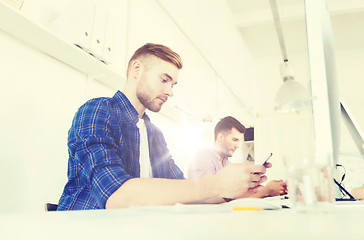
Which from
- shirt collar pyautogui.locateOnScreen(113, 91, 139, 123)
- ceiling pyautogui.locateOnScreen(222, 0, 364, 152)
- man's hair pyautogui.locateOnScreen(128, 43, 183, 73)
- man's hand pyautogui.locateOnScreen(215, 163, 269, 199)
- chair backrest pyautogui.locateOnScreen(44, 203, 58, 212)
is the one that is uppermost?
ceiling pyautogui.locateOnScreen(222, 0, 364, 152)

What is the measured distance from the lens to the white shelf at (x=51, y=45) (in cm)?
105

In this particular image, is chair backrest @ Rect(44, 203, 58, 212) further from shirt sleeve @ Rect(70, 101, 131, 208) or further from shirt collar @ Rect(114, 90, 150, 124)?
shirt collar @ Rect(114, 90, 150, 124)

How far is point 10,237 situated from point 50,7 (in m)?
1.32

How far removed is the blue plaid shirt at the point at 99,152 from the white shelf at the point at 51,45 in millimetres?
242

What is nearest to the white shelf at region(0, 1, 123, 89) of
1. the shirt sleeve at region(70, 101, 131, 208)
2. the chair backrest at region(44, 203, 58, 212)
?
the shirt sleeve at region(70, 101, 131, 208)

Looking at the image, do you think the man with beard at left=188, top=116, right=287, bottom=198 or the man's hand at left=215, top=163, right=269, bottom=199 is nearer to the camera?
the man's hand at left=215, top=163, right=269, bottom=199

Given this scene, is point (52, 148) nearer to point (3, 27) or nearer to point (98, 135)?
point (98, 135)

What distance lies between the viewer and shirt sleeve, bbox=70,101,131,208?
2.80ft

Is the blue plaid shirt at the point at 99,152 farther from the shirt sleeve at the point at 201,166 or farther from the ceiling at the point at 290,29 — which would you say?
the ceiling at the point at 290,29

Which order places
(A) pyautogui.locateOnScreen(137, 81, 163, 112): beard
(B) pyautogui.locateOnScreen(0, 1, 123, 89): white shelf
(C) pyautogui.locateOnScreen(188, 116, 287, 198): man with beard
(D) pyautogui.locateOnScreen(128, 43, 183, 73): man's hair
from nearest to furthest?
1. (B) pyautogui.locateOnScreen(0, 1, 123, 89): white shelf
2. (A) pyautogui.locateOnScreen(137, 81, 163, 112): beard
3. (D) pyautogui.locateOnScreen(128, 43, 183, 73): man's hair
4. (C) pyautogui.locateOnScreen(188, 116, 287, 198): man with beard

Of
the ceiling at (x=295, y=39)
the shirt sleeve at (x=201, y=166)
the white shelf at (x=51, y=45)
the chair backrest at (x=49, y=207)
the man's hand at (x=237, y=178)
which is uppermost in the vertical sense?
the ceiling at (x=295, y=39)

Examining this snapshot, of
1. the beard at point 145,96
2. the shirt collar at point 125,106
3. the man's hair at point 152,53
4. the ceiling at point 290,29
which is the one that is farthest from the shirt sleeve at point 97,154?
the ceiling at point 290,29

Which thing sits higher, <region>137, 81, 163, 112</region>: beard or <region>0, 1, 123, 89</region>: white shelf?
<region>0, 1, 123, 89</region>: white shelf

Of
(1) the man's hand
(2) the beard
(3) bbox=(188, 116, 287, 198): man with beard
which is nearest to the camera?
(1) the man's hand
